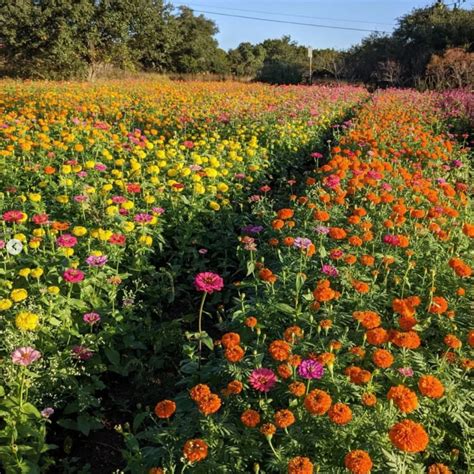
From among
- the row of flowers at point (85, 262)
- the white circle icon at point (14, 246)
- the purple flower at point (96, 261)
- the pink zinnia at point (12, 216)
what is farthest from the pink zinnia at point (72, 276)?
the pink zinnia at point (12, 216)

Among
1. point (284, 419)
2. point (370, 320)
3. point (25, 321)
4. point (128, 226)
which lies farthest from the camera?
point (128, 226)

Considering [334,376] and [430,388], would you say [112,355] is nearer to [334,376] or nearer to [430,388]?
[334,376]

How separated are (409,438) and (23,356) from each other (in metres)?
1.68

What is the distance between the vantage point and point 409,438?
1.47m

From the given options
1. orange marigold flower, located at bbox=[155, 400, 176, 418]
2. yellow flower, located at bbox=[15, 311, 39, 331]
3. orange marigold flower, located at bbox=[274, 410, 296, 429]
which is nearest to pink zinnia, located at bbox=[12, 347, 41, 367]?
yellow flower, located at bbox=[15, 311, 39, 331]

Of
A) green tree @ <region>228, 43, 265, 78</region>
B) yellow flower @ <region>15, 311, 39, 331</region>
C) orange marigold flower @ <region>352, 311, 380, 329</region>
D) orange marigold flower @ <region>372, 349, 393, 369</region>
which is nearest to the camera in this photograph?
orange marigold flower @ <region>372, 349, 393, 369</region>

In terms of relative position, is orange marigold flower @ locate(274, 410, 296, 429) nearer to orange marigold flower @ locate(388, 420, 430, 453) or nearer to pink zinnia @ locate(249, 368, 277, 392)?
pink zinnia @ locate(249, 368, 277, 392)

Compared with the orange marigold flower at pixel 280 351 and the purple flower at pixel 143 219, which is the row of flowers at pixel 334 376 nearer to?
the orange marigold flower at pixel 280 351

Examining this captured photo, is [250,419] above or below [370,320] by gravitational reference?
below

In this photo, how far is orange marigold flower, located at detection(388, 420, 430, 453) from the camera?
4.81 ft

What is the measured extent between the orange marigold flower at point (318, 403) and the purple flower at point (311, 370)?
17 cm

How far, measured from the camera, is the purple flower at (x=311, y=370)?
1.89 metres

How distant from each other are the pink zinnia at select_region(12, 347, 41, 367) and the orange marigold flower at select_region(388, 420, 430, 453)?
1.59m

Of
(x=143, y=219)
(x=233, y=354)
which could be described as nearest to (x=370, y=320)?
(x=233, y=354)
